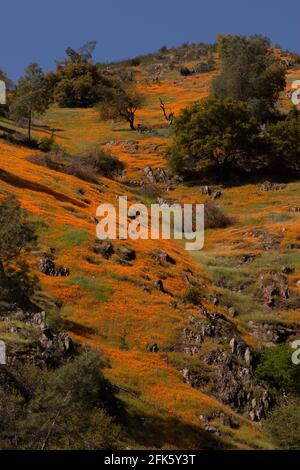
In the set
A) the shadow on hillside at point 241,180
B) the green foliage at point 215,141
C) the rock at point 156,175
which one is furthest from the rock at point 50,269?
the green foliage at point 215,141

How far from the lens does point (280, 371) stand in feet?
134

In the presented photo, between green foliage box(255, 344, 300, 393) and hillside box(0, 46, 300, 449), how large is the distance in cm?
173

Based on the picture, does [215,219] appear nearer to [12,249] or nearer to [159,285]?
[159,285]

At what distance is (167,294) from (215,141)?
4618 centimetres

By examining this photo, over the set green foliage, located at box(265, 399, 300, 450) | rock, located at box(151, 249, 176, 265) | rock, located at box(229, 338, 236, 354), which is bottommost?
green foliage, located at box(265, 399, 300, 450)

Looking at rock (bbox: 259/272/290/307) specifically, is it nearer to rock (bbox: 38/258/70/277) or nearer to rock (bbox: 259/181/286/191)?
rock (bbox: 38/258/70/277)

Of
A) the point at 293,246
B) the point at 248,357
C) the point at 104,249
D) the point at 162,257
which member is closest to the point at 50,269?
the point at 104,249

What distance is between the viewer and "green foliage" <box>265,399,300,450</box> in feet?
113

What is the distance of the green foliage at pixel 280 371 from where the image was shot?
40.6 metres

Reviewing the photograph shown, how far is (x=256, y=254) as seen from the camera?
2414 inches

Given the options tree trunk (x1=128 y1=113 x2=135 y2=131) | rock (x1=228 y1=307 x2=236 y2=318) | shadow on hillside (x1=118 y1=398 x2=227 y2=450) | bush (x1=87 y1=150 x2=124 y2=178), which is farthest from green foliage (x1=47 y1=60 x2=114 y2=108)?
shadow on hillside (x1=118 y1=398 x2=227 y2=450)

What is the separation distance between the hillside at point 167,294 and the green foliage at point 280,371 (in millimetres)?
1726

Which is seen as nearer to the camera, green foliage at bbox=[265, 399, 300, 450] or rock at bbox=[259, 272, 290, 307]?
green foliage at bbox=[265, 399, 300, 450]
